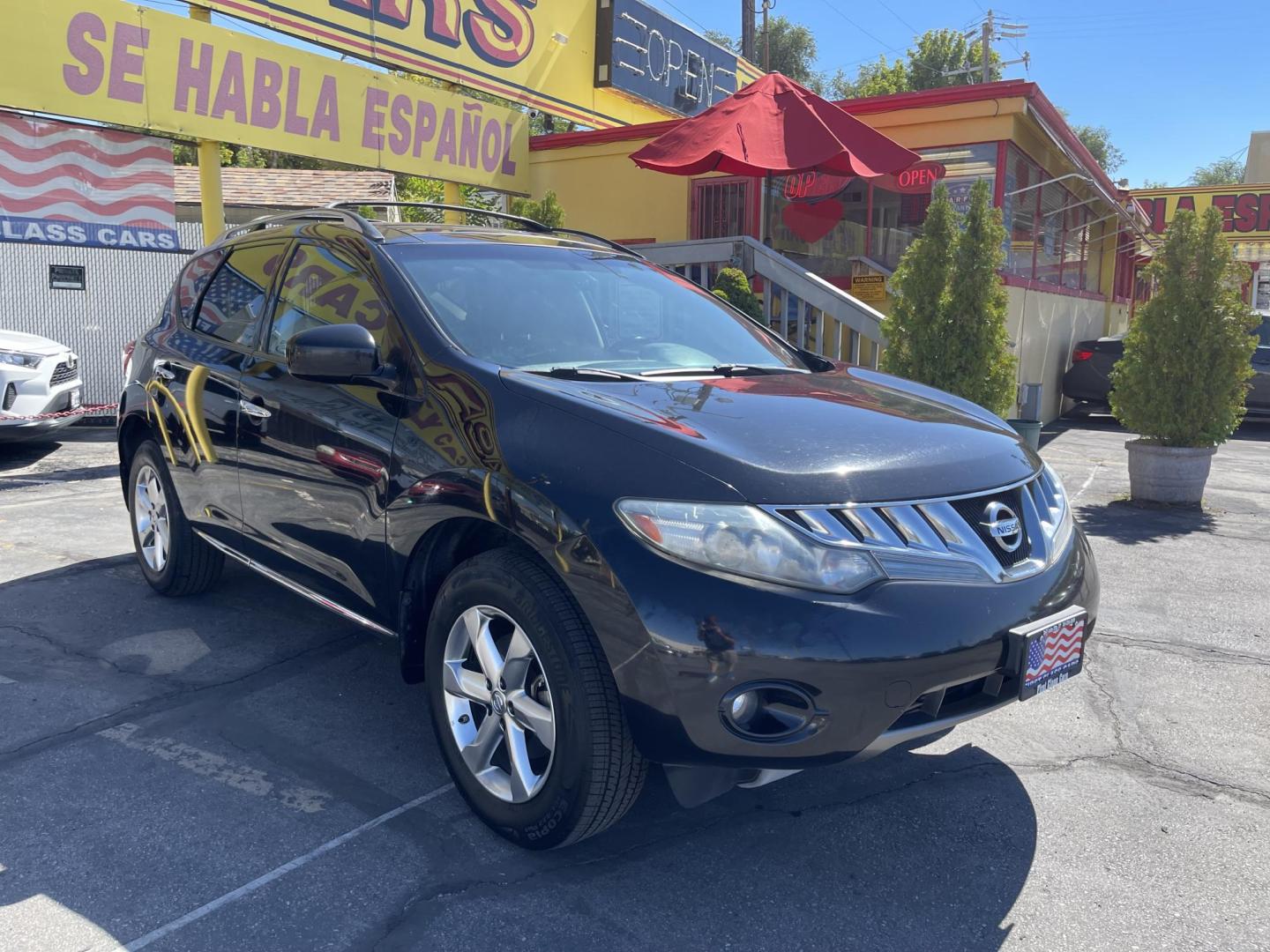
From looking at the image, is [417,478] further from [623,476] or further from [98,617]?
[98,617]

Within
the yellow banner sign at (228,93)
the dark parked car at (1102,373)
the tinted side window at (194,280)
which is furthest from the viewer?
the dark parked car at (1102,373)

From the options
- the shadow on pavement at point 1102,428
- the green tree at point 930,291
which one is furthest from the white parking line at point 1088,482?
the shadow on pavement at point 1102,428

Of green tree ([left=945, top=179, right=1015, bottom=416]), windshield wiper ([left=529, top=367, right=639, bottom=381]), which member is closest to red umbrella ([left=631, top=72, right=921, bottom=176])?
green tree ([left=945, top=179, right=1015, bottom=416])

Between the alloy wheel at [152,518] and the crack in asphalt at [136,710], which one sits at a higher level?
the alloy wheel at [152,518]

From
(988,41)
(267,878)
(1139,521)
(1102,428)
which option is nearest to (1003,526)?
(267,878)

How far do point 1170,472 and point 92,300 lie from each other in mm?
10618

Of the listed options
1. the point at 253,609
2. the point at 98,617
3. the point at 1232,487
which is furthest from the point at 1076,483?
the point at 98,617

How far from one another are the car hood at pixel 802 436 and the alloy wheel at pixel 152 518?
8.69 ft

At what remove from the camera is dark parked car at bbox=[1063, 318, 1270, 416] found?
14.2 metres

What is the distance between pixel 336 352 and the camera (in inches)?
120

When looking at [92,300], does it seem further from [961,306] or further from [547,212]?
[961,306]

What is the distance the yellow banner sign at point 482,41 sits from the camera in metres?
10.7

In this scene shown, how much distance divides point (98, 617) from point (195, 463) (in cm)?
102

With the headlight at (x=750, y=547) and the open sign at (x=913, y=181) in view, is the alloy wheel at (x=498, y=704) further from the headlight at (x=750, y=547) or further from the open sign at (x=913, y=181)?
the open sign at (x=913, y=181)
